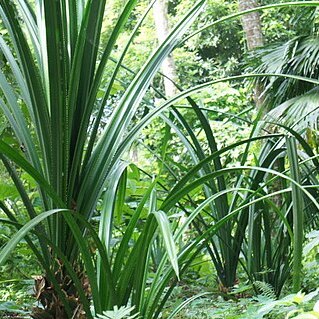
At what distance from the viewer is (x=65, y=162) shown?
0.83 meters

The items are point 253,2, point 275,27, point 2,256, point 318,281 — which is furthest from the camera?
point 275,27

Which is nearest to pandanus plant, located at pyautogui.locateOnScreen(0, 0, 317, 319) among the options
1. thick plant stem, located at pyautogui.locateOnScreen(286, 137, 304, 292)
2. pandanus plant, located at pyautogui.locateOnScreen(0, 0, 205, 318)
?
pandanus plant, located at pyautogui.locateOnScreen(0, 0, 205, 318)

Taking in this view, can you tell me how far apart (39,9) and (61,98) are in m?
0.27

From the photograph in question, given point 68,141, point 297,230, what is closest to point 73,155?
point 68,141

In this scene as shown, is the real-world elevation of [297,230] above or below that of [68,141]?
below

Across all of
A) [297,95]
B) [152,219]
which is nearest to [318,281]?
[152,219]

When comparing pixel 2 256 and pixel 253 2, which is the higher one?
pixel 253 2

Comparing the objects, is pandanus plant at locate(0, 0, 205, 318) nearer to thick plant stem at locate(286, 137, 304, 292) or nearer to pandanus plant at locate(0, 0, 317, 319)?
pandanus plant at locate(0, 0, 317, 319)

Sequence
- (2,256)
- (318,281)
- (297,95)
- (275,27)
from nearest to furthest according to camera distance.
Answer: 1. (2,256)
2. (318,281)
3. (297,95)
4. (275,27)

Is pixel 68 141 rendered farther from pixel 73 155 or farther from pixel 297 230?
pixel 297 230

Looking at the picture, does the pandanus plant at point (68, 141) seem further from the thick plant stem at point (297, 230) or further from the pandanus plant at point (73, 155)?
the thick plant stem at point (297, 230)

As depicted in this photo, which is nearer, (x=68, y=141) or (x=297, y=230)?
(x=297, y=230)

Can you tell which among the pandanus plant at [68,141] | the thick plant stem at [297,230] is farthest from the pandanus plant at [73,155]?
the thick plant stem at [297,230]

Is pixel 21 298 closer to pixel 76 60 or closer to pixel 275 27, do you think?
pixel 76 60
